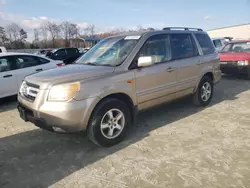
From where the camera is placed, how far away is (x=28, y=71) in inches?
269

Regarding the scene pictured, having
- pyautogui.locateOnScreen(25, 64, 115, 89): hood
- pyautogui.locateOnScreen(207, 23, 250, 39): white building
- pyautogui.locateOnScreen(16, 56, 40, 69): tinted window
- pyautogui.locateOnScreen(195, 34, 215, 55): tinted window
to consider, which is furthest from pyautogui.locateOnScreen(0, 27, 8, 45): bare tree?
pyautogui.locateOnScreen(25, 64, 115, 89): hood

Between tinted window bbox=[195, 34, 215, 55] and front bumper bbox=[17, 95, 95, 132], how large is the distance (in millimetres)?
3310

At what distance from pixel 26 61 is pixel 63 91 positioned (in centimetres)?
432

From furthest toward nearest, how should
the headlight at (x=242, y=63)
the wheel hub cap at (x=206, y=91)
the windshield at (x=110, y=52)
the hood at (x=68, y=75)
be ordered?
the headlight at (x=242, y=63) → the wheel hub cap at (x=206, y=91) → the windshield at (x=110, y=52) → the hood at (x=68, y=75)

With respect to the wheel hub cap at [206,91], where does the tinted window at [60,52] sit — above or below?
above

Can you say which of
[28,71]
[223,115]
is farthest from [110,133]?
[28,71]

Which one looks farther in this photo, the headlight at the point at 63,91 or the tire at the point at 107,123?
the tire at the point at 107,123

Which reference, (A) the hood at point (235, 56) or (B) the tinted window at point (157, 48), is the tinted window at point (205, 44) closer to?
(B) the tinted window at point (157, 48)

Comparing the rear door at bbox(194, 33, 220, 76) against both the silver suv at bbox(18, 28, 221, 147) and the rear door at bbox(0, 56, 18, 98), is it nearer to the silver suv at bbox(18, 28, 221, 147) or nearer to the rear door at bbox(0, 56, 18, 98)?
the silver suv at bbox(18, 28, 221, 147)

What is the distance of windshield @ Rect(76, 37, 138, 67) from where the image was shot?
4.07 metres

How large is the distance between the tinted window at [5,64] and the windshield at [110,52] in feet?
9.55

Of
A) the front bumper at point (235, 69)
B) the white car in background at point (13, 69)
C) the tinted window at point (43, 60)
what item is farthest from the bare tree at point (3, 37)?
the front bumper at point (235, 69)

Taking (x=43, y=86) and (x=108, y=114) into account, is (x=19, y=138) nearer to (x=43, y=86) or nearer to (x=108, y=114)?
(x=43, y=86)

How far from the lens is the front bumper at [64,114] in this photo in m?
3.25
